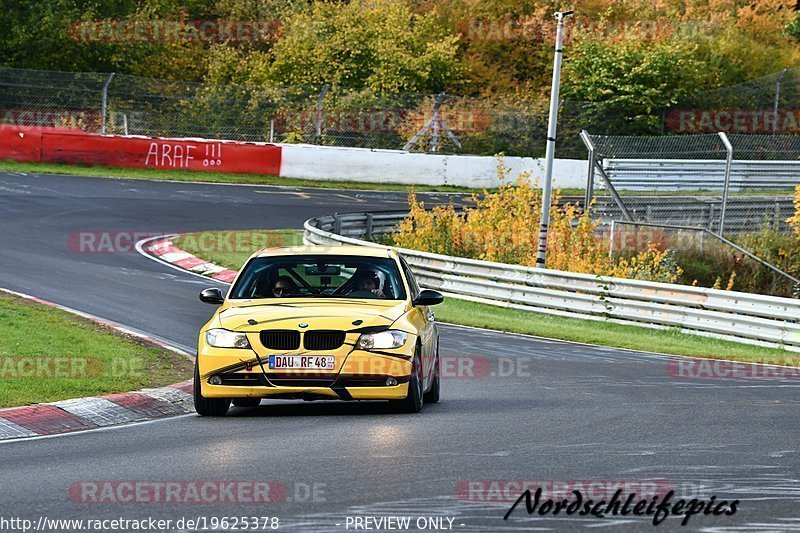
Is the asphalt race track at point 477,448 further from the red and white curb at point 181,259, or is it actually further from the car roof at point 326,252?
the red and white curb at point 181,259

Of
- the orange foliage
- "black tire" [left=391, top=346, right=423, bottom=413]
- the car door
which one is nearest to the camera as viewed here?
"black tire" [left=391, top=346, right=423, bottom=413]

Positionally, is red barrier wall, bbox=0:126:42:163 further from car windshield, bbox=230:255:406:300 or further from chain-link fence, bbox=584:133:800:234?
car windshield, bbox=230:255:406:300

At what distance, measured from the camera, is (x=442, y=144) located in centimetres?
4575

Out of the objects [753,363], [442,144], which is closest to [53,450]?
[753,363]

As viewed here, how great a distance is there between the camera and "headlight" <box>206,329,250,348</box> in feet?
35.8

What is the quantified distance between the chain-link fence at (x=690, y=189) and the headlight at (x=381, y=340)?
16113 mm

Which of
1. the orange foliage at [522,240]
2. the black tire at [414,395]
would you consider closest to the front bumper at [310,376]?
the black tire at [414,395]

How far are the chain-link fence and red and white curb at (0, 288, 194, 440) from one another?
51.1 ft

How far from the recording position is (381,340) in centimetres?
1097

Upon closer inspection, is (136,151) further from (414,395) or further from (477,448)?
(477,448)

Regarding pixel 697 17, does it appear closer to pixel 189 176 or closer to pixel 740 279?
pixel 189 176

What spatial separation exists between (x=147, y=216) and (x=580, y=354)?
1674 cm

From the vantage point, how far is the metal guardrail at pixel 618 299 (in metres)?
20.0

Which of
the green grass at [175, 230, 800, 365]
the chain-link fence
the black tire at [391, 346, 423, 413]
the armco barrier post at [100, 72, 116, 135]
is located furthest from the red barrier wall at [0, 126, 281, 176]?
the black tire at [391, 346, 423, 413]
